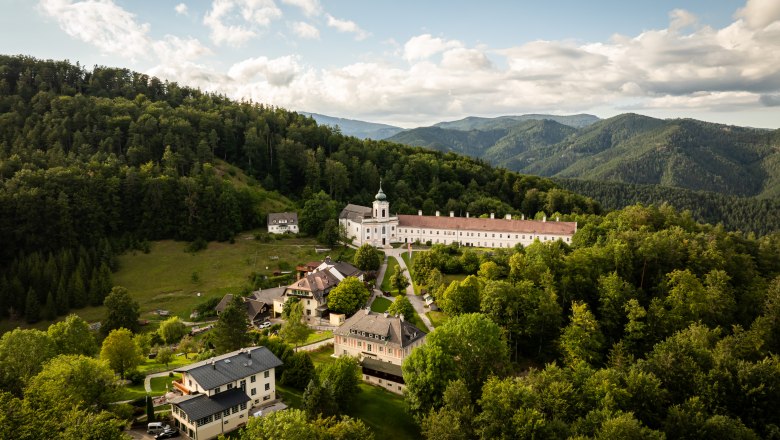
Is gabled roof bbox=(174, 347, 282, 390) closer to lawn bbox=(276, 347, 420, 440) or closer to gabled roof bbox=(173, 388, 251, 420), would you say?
gabled roof bbox=(173, 388, 251, 420)

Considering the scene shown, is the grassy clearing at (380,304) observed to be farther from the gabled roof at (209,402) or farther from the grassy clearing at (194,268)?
Answer: the gabled roof at (209,402)

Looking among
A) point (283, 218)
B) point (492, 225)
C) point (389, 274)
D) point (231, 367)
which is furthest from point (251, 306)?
point (492, 225)

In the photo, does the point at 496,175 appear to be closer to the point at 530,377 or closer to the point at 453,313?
the point at 453,313

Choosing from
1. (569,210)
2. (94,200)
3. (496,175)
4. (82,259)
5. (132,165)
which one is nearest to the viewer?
(82,259)

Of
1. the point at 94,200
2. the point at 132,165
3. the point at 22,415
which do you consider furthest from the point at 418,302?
the point at 132,165

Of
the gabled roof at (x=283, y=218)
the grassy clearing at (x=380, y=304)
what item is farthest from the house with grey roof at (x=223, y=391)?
the gabled roof at (x=283, y=218)

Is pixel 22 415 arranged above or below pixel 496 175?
below

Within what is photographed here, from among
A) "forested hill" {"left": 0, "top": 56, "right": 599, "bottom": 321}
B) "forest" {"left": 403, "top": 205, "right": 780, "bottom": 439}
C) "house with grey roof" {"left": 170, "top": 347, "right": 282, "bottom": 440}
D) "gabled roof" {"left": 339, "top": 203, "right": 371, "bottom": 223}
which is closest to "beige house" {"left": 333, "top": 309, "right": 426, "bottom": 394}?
"forest" {"left": 403, "top": 205, "right": 780, "bottom": 439}
